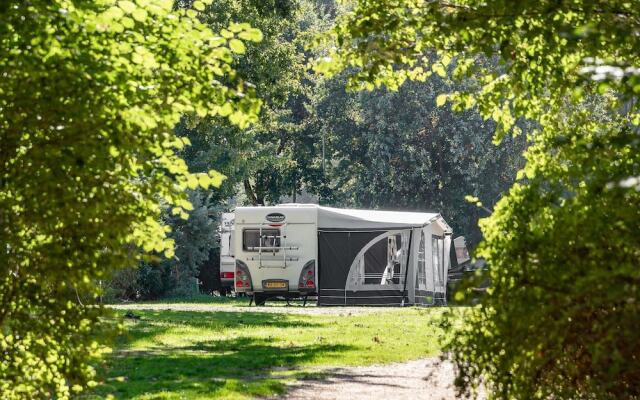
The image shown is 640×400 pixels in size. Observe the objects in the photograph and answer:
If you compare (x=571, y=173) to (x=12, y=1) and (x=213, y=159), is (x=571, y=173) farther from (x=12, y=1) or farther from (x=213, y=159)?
(x=213, y=159)

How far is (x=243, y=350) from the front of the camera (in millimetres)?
15930

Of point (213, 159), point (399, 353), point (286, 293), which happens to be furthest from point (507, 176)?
point (399, 353)

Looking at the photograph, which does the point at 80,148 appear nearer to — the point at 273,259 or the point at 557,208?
the point at 557,208

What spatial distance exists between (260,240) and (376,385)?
17.7 meters

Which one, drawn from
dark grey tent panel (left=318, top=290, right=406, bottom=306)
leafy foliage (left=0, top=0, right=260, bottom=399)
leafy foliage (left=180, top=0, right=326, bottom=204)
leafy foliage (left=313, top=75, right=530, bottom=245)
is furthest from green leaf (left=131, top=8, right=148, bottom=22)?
leafy foliage (left=313, top=75, right=530, bottom=245)

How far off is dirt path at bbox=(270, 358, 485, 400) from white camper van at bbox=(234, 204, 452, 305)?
15.1 m

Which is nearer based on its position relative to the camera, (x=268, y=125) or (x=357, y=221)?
(x=357, y=221)

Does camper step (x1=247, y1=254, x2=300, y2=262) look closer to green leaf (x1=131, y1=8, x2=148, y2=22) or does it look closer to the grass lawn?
the grass lawn

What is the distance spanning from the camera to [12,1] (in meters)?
5.32

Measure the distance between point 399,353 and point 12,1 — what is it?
10.9 m

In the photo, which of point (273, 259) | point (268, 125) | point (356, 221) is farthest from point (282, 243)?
point (268, 125)

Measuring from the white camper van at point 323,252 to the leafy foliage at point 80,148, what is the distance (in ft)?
75.1

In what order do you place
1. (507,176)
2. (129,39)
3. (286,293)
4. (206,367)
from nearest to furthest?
(129,39), (206,367), (286,293), (507,176)

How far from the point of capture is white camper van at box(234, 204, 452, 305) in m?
29.1
